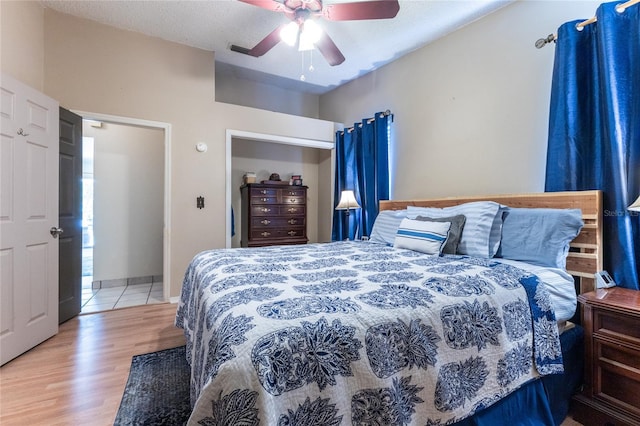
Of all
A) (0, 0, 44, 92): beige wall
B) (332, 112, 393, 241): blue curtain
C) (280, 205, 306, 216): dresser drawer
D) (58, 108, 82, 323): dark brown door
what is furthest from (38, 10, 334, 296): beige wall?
(332, 112, 393, 241): blue curtain

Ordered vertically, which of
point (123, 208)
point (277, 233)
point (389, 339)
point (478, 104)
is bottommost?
point (389, 339)

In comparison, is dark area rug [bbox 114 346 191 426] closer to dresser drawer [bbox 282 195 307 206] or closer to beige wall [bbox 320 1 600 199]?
dresser drawer [bbox 282 195 307 206]

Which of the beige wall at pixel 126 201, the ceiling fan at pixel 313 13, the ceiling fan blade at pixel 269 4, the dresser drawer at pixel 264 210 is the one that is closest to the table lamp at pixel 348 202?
the dresser drawer at pixel 264 210

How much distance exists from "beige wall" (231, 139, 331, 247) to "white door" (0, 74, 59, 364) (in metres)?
2.26

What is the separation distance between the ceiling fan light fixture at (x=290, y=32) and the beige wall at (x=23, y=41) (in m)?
2.18

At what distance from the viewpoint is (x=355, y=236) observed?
403cm

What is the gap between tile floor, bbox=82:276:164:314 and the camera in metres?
3.23

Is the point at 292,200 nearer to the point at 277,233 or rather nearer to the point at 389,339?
the point at 277,233

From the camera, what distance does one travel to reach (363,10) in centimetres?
209

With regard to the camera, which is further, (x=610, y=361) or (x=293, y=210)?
(x=293, y=210)

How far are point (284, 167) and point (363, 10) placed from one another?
3.02 meters

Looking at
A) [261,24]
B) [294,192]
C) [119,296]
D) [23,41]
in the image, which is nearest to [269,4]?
[261,24]

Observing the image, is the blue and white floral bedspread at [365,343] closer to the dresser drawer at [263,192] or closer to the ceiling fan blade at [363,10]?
the ceiling fan blade at [363,10]

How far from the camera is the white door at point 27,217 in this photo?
6.66 ft
